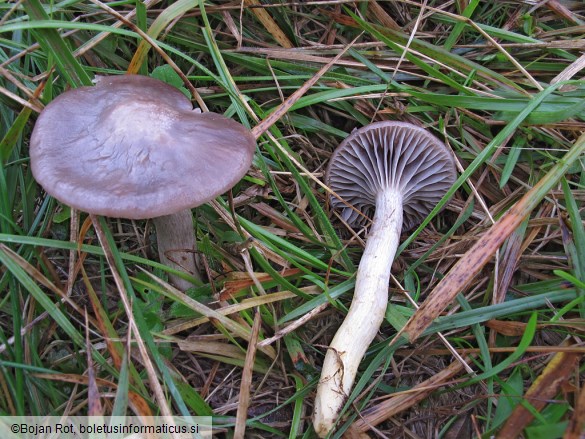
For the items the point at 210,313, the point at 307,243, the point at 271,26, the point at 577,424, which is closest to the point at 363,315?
the point at 307,243

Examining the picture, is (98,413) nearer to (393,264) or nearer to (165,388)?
(165,388)

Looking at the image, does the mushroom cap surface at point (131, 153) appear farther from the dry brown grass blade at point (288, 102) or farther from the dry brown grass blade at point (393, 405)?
the dry brown grass blade at point (393, 405)

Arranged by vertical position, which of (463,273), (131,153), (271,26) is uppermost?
(271,26)

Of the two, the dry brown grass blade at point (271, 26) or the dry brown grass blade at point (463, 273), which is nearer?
the dry brown grass blade at point (463, 273)

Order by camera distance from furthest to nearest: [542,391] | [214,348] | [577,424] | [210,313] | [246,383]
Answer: [214,348]
[210,313]
[246,383]
[542,391]
[577,424]

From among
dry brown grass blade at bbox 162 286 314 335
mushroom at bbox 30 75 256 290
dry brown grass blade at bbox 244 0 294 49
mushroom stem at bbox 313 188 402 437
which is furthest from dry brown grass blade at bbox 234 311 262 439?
dry brown grass blade at bbox 244 0 294 49

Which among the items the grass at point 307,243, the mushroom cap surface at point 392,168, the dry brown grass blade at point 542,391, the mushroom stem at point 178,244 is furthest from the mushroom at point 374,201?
the mushroom stem at point 178,244

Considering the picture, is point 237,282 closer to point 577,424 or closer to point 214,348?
point 214,348
